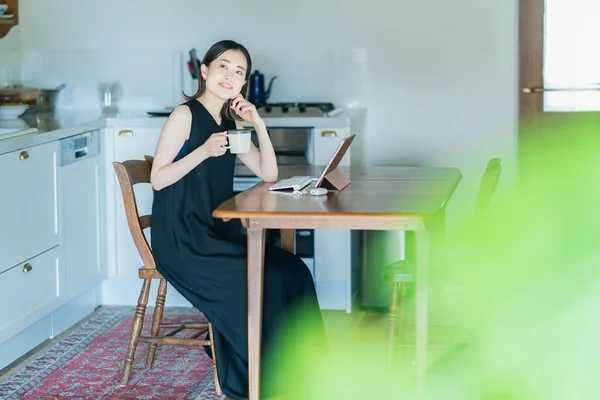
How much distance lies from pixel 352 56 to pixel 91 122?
4.55 feet

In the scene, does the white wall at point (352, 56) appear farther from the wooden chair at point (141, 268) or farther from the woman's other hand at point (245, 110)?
the woman's other hand at point (245, 110)

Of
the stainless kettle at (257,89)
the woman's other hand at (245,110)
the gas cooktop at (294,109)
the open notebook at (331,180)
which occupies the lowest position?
the open notebook at (331,180)

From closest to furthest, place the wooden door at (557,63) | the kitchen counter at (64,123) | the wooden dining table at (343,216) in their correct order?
the wooden dining table at (343,216)
the kitchen counter at (64,123)
the wooden door at (557,63)

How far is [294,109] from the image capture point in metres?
4.93

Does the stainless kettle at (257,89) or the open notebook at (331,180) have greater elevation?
the stainless kettle at (257,89)

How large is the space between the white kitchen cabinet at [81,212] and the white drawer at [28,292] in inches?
4.8

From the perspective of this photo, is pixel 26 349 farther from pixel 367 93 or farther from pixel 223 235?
pixel 367 93

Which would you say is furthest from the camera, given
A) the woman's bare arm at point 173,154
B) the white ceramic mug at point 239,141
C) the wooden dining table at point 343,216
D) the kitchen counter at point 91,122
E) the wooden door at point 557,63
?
the wooden door at point 557,63

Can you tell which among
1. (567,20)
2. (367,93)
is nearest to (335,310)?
(367,93)

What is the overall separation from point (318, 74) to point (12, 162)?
1.86 m

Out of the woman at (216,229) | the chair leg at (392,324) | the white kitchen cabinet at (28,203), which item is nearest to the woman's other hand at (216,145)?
the woman at (216,229)

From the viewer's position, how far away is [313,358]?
3.49 metres

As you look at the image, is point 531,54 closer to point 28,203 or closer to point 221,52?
point 221,52

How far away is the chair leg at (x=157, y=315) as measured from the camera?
3.76 meters
